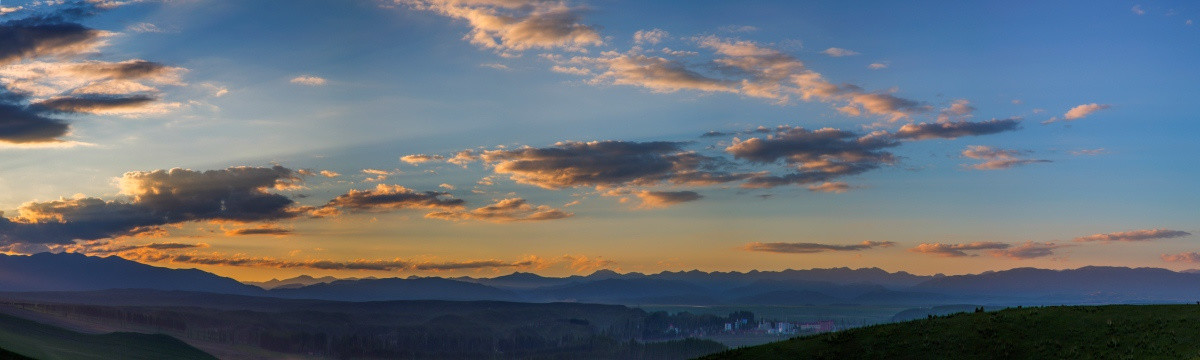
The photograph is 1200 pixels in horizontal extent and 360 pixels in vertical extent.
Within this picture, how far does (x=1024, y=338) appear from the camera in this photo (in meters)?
77.1

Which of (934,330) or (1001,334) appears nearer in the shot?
(1001,334)

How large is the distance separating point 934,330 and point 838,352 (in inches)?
393

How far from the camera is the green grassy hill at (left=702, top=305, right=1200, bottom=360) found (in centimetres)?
7050

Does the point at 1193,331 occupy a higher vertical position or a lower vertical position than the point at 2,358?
higher

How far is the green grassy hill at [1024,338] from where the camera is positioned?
7050cm

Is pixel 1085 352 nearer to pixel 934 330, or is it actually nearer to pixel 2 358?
pixel 934 330

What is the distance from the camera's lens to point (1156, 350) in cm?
6794

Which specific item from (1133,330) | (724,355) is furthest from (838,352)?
(1133,330)

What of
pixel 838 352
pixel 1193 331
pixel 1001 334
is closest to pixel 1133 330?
pixel 1193 331

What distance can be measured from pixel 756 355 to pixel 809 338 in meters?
6.99

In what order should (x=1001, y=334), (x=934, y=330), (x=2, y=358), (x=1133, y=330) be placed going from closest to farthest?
(x=1133, y=330), (x=1001, y=334), (x=934, y=330), (x=2, y=358)

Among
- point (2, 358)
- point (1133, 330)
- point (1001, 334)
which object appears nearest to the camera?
point (1133, 330)

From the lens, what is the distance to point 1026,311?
284 ft

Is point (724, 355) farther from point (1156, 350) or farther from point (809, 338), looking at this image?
point (1156, 350)
